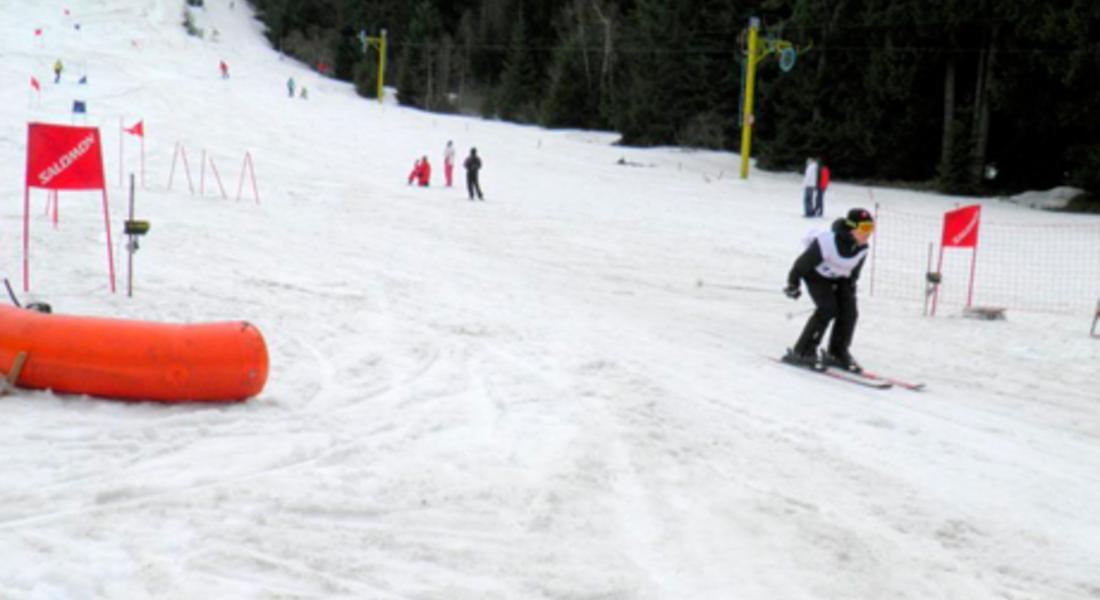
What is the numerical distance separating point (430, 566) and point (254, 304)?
688 centimetres

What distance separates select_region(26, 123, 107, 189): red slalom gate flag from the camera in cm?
1020

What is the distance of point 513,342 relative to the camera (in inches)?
398

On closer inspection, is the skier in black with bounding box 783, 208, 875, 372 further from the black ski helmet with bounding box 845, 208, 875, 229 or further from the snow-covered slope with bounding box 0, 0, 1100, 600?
the snow-covered slope with bounding box 0, 0, 1100, 600

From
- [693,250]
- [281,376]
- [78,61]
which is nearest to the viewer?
[281,376]

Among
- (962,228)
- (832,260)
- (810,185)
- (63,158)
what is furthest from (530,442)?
(810,185)

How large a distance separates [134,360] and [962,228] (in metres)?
11.3

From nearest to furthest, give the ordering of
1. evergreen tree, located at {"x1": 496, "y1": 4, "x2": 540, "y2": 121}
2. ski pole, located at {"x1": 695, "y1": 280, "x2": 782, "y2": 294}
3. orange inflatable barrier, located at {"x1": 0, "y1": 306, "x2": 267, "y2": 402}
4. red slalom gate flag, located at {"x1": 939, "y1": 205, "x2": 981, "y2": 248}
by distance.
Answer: orange inflatable barrier, located at {"x1": 0, "y1": 306, "x2": 267, "y2": 402}, red slalom gate flag, located at {"x1": 939, "y1": 205, "x2": 981, "y2": 248}, ski pole, located at {"x1": 695, "y1": 280, "x2": 782, "y2": 294}, evergreen tree, located at {"x1": 496, "y1": 4, "x2": 540, "y2": 121}

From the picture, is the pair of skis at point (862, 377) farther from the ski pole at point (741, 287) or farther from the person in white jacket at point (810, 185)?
the person in white jacket at point (810, 185)

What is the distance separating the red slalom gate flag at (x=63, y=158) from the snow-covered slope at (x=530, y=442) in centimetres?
120

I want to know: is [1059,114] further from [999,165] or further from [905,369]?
[905,369]

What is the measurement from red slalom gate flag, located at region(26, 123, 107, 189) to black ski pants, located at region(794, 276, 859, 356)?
7382 millimetres

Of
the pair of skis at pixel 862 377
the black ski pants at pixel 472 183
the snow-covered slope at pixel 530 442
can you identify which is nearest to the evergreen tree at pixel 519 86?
the black ski pants at pixel 472 183

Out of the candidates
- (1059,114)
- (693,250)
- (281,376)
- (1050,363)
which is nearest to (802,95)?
(1059,114)

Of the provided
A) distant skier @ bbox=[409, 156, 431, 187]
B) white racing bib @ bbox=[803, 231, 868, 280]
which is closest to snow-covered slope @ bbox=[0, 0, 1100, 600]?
white racing bib @ bbox=[803, 231, 868, 280]
